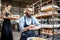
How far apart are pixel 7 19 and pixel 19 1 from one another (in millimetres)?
6019

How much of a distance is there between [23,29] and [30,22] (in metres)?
0.14

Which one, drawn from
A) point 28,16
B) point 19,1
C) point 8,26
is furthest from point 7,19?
point 19,1

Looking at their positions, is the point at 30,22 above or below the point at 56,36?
above

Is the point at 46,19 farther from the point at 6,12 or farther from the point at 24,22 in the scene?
the point at 24,22

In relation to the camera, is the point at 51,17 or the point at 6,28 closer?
the point at 6,28

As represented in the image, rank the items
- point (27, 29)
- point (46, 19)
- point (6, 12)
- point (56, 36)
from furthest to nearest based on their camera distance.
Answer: point (46, 19) → point (56, 36) → point (6, 12) → point (27, 29)

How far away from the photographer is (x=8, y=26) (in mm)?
2475

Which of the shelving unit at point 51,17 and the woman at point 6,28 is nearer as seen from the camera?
the woman at point 6,28

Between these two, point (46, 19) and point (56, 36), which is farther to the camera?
point (46, 19)

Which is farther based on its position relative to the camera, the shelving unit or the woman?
the shelving unit

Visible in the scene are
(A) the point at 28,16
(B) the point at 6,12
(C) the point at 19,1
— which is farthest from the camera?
(C) the point at 19,1

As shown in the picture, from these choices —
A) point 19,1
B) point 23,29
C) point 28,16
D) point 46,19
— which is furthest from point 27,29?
point 19,1

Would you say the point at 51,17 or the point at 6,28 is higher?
the point at 51,17

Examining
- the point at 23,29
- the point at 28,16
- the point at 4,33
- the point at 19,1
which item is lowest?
the point at 4,33
